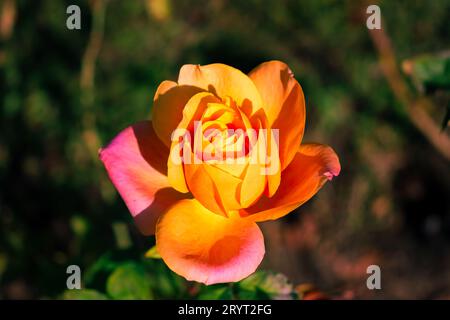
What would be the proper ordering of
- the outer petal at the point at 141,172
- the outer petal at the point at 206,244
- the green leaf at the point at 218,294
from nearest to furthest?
1. the outer petal at the point at 206,244
2. the outer petal at the point at 141,172
3. the green leaf at the point at 218,294

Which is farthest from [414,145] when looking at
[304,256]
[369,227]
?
[304,256]

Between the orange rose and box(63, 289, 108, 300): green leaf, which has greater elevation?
the orange rose

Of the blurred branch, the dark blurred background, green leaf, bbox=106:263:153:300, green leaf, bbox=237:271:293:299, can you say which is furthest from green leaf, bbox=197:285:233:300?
the blurred branch

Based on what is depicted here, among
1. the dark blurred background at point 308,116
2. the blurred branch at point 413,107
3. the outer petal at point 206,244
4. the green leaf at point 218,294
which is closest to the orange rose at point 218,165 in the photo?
the outer petal at point 206,244

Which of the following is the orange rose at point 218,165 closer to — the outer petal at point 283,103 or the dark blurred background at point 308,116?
the outer petal at point 283,103

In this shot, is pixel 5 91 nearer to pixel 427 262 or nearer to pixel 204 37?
pixel 204 37

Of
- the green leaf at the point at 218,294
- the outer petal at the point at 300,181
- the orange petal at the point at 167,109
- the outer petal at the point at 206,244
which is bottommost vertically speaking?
the green leaf at the point at 218,294

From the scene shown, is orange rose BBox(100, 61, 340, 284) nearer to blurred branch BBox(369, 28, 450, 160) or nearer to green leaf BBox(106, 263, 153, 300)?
green leaf BBox(106, 263, 153, 300)
